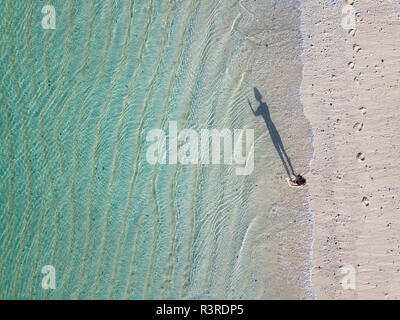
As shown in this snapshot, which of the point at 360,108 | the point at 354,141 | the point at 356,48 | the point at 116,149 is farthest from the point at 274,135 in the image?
the point at 116,149

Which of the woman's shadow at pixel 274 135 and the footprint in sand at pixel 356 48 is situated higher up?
the footprint in sand at pixel 356 48

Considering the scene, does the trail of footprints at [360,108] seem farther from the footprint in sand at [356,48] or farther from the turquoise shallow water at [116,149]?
the turquoise shallow water at [116,149]

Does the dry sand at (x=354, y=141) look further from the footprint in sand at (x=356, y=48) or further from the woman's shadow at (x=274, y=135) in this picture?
the woman's shadow at (x=274, y=135)

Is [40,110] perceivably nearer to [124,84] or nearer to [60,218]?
[124,84]

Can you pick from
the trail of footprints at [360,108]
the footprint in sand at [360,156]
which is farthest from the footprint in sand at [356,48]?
the footprint in sand at [360,156]

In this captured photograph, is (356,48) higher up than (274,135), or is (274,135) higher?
(356,48)

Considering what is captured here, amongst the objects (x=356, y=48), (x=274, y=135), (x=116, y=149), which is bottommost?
(x=116, y=149)

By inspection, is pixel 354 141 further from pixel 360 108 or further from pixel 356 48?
pixel 356 48
